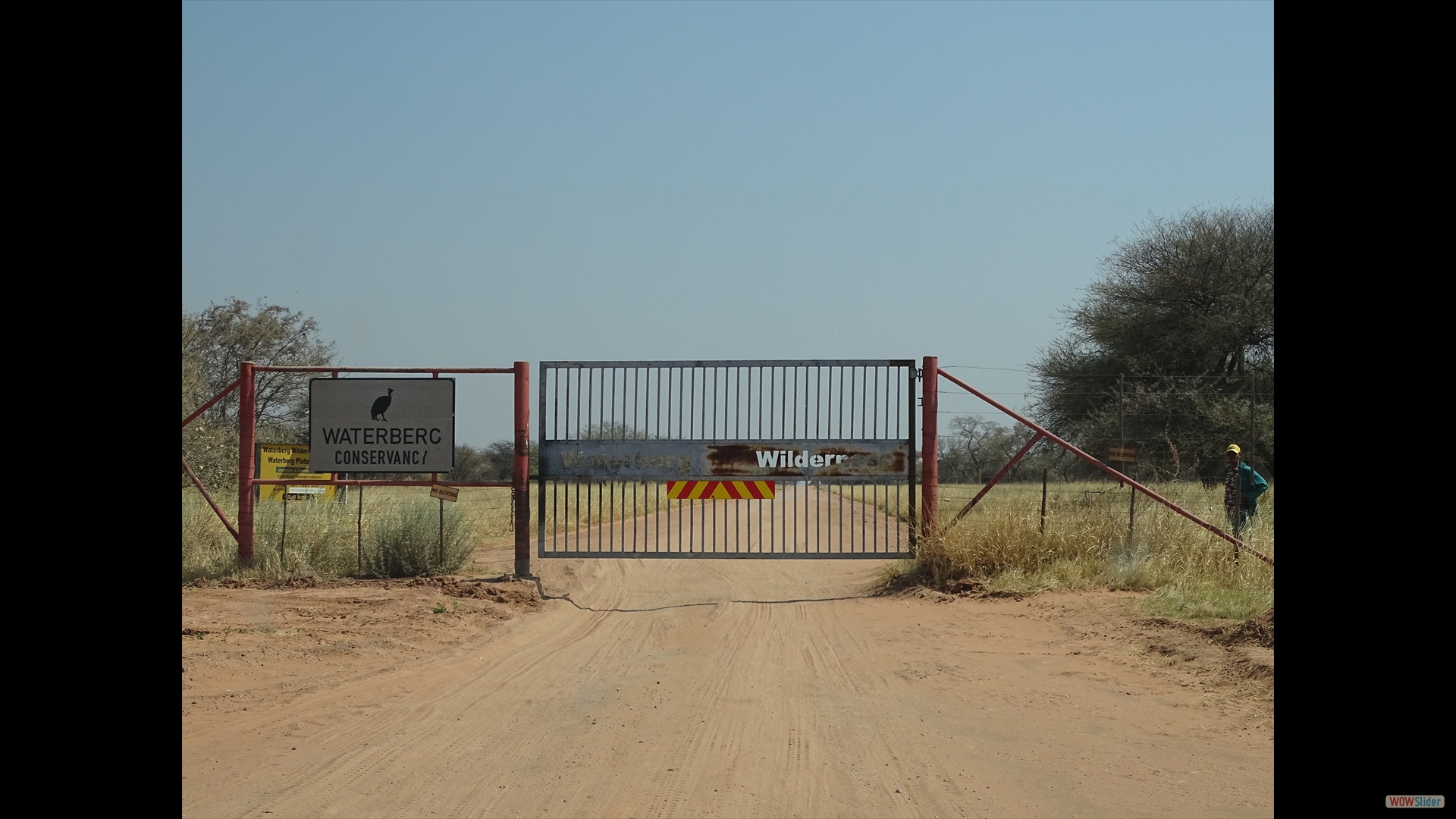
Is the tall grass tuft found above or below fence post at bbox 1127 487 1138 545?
below

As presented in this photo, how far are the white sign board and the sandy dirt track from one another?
2434 millimetres

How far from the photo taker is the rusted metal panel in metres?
12.6

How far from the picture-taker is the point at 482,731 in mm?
6555

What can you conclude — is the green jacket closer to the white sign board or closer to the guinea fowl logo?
the white sign board

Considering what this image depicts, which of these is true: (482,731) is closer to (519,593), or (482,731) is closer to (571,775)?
(571,775)

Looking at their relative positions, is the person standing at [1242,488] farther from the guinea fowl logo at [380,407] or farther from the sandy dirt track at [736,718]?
the guinea fowl logo at [380,407]

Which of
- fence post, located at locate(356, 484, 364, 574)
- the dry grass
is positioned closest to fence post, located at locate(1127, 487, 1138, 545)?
the dry grass

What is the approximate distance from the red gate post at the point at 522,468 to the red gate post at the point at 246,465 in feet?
10.8

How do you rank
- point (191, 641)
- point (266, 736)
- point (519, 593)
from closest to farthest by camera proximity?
1. point (266, 736)
2. point (191, 641)
3. point (519, 593)
